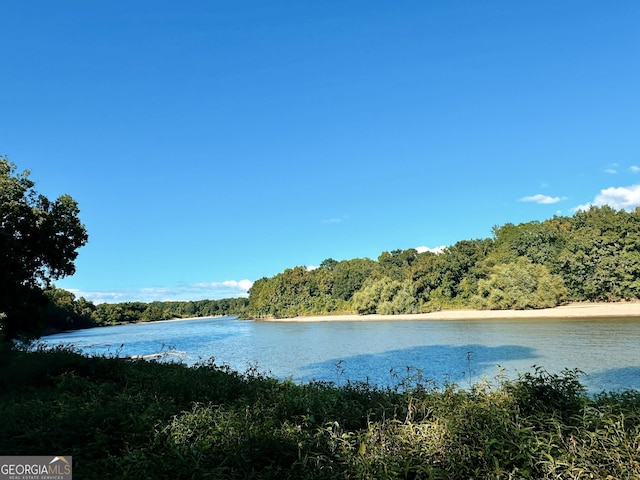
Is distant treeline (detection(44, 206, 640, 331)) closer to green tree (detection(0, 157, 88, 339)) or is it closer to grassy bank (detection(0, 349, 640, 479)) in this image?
green tree (detection(0, 157, 88, 339))

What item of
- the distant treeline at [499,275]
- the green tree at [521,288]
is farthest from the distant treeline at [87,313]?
the green tree at [521,288]

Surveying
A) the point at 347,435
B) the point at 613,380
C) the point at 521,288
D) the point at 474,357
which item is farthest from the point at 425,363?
the point at 521,288

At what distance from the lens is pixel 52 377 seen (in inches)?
388

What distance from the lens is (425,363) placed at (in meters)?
25.8

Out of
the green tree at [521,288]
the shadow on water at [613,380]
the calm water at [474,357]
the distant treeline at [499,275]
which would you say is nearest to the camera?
the shadow on water at [613,380]

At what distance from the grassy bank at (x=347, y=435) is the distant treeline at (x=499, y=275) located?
70364mm

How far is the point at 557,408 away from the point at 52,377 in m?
10.2

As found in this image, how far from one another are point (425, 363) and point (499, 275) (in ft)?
182

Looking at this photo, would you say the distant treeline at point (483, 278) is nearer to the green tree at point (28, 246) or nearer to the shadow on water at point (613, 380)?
the green tree at point (28, 246)

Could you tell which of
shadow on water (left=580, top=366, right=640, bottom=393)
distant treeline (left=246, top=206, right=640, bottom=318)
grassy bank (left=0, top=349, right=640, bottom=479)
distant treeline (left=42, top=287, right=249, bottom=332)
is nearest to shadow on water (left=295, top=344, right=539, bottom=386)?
shadow on water (left=580, top=366, right=640, bottom=393)

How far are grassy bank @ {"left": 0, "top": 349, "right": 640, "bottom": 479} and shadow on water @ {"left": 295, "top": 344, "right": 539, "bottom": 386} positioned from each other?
12.6m

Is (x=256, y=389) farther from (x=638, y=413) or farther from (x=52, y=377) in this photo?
(x=638, y=413)

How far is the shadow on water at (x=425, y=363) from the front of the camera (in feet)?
68.3

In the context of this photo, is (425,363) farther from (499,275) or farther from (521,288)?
(499,275)
